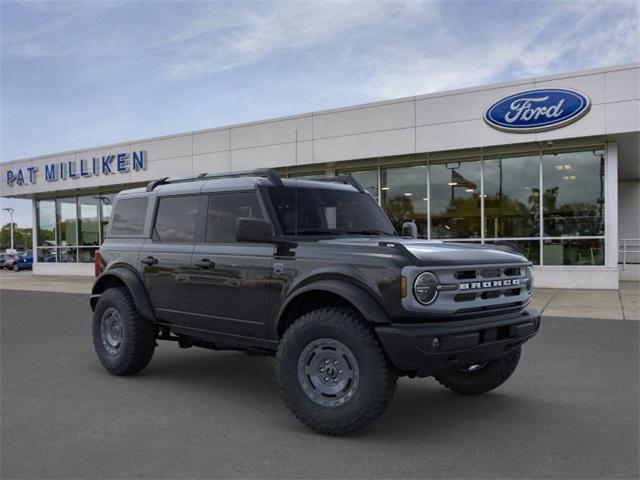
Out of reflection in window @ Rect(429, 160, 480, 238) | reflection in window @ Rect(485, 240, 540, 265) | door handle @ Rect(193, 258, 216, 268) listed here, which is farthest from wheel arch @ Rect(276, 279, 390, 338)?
reflection in window @ Rect(429, 160, 480, 238)

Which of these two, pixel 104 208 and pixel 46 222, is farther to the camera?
pixel 46 222

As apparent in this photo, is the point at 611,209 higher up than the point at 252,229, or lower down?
higher up

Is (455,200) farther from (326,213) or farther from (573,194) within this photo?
(326,213)

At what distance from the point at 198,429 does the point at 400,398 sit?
6.22 feet

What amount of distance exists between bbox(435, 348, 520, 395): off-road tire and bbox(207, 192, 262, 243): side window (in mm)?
2249

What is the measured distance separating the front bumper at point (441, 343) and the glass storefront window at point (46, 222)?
2701cm

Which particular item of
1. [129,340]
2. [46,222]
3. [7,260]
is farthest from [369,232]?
[7,260]

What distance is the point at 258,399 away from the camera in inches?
205

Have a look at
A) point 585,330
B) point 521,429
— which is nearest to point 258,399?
point 521,429

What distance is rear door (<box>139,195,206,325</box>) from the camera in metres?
5.50

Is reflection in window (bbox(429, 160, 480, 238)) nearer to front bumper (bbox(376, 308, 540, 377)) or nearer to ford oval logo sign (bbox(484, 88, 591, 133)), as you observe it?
ford oval logo sign (bbox(484, 88, 591, 133))

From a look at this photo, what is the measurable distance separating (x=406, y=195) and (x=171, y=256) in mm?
12734

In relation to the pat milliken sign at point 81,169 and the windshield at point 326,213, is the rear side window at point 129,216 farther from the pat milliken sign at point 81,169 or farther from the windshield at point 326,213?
A: the pat milliken sign at point 81,169

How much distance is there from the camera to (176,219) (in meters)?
5.86
